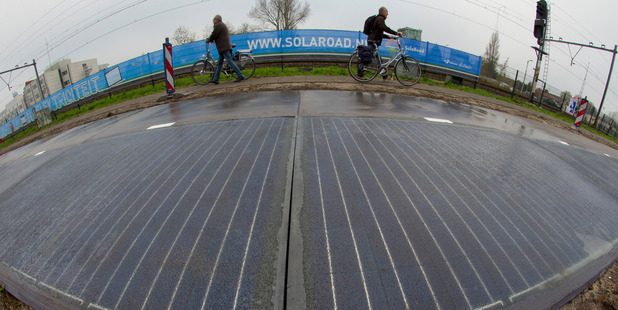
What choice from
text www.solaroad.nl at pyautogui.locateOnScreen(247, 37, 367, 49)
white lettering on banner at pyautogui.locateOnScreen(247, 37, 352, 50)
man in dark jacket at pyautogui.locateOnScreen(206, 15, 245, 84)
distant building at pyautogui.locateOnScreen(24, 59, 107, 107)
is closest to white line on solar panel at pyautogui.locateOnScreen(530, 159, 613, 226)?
man in dark jacket at pyautogui.locateOnScreen(206, 15, 245, 84)

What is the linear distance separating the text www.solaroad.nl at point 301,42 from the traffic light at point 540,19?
8.22 m

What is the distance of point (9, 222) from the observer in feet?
7.74

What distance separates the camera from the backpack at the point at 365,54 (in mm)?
8219

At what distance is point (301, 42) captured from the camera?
1430 centimetres

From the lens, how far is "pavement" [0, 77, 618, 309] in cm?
149

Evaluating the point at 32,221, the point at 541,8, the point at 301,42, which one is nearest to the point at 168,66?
the point at 32,221

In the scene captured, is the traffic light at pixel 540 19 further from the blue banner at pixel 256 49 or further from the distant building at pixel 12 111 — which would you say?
the distant building at pixel 12 111

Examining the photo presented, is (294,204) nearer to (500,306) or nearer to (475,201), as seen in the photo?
(500,306)

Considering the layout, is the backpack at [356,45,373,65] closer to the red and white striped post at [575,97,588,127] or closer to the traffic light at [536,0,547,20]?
the red and white striped post at [575,97,588,127]

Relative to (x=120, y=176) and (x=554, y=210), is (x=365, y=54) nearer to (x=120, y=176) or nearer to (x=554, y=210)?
(x=554, y=210)

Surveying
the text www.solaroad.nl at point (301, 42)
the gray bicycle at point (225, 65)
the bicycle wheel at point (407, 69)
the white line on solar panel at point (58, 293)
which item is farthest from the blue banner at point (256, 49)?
the white line on solar panel at point (58, 293)

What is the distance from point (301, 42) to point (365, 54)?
6972mm

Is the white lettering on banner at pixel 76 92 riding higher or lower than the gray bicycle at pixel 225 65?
lower

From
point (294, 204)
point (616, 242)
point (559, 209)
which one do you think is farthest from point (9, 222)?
point (616, 242)
